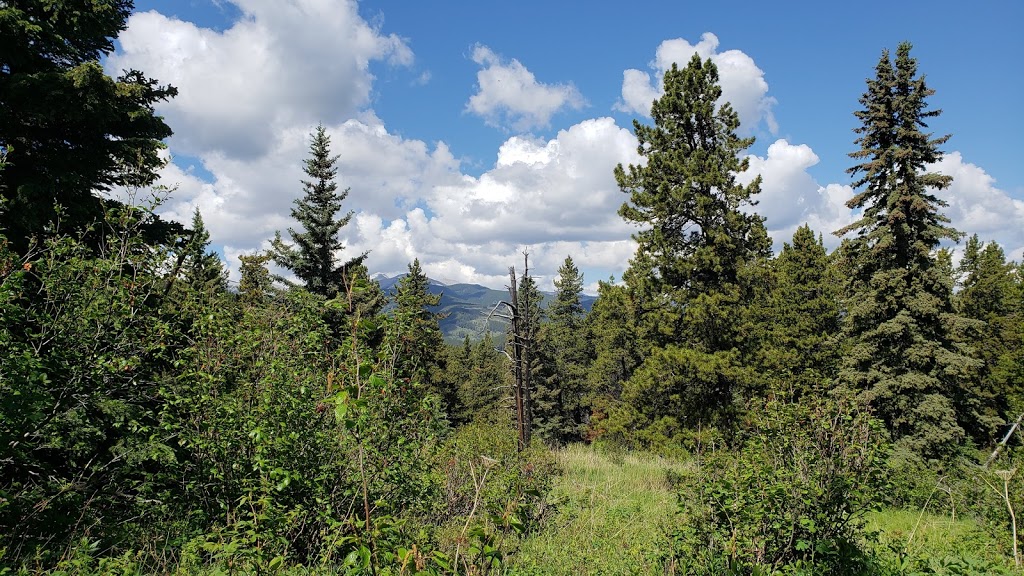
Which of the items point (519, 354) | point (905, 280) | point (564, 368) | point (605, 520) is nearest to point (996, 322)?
point (905, 280)

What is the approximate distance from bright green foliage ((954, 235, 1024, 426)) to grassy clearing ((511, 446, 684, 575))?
77.3ft

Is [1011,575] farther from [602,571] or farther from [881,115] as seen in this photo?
[881,115]

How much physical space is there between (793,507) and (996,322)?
36008mm

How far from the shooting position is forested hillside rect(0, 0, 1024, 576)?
438 cm

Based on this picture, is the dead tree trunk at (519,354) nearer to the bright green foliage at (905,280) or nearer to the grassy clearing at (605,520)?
the grassy clearing at (605,520)

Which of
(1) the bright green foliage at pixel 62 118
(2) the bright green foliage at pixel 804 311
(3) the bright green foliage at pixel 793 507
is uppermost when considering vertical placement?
(1) the bright green foliage at pixel 62 118

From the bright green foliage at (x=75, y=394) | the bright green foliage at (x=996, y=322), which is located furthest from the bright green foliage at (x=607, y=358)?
the bright green foliage at (x=75, y=394)

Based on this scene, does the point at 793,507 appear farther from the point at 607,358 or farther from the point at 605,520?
the point at 607,358

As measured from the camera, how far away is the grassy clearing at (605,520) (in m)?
6.09

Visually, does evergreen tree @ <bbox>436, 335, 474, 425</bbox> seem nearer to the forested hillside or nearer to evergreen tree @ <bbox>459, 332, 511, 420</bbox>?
evergreen tree @ <bbox>459, 332, 511, 420</bbox>

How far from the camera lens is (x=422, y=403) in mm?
4832

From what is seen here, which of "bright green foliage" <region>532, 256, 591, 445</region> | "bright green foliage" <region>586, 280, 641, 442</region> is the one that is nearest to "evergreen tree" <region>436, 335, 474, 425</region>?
"bright green foliage" <region>532, 256, 591, 445</region>

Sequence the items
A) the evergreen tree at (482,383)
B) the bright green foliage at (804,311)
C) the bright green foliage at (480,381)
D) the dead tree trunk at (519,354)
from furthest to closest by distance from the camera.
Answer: the bright green foliage at (480,381) < the evergreen tree at (482,383) < the bright green foliage at (804,311) < the dead tree trunk at (519,354)

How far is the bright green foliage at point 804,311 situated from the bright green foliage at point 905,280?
539cm
